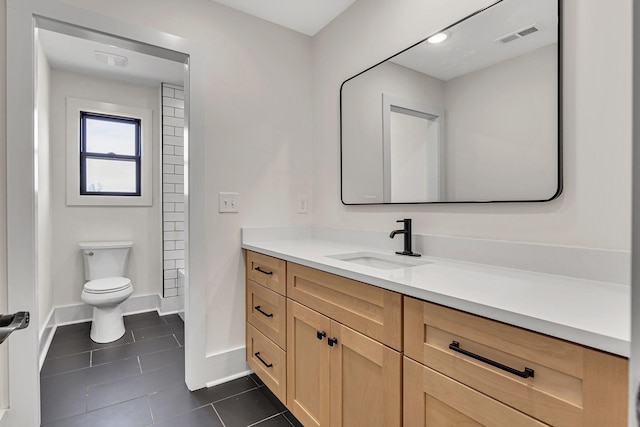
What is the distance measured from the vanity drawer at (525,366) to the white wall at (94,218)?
3227 mm

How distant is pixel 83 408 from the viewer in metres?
1.77

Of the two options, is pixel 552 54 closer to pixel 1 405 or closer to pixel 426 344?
pixel 426 344

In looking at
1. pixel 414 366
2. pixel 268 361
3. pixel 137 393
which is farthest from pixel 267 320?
pixel 414 366

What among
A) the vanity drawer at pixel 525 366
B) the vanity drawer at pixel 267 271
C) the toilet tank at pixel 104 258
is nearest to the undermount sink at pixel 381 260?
the vanity drawer at pixel 267 271

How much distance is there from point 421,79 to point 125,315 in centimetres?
342

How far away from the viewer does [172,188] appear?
336 cm

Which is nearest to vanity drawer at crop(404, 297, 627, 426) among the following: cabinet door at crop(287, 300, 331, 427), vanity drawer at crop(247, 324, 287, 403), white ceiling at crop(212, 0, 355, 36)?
cabinet door at crop(287, 300, 331, 427)

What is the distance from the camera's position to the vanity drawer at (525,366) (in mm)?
612

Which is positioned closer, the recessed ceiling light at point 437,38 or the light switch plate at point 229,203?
the recessed ceiling light at point 437,38

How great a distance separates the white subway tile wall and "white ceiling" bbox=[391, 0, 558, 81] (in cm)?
256

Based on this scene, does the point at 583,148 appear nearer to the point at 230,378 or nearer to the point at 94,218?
the point at 230,378

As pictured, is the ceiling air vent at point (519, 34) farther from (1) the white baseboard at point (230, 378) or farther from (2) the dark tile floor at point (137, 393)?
(1) the white baseboard at point (230, 378)

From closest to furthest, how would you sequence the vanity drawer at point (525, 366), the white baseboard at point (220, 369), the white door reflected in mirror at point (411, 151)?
1. the vanity drawer at point (525, 366)
2. the white door reflected in mirror at point (411, 151)
3. the white baseboard at point (220, 369)

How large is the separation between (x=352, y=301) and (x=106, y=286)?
8.03 feet
